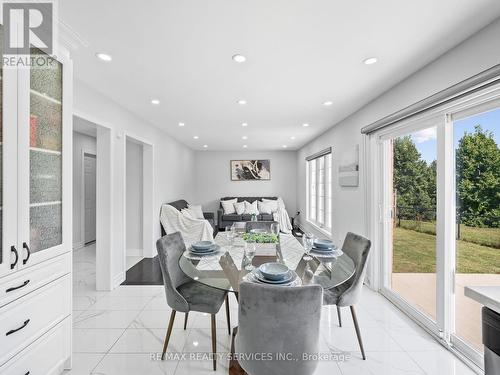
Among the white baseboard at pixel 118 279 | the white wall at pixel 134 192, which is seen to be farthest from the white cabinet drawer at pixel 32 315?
the white wall at pixel 134 192

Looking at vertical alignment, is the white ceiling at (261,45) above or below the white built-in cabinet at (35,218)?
above

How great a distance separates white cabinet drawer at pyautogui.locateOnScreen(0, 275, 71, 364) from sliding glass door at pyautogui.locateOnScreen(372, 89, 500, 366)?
2.97 m

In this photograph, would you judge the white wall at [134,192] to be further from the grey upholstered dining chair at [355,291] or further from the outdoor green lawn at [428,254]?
the outdoor green lawn at [428,254]

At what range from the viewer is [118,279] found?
325cm

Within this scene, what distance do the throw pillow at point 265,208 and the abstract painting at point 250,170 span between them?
3.29 feet

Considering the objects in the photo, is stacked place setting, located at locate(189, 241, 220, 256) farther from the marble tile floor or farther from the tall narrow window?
the tall narrow window

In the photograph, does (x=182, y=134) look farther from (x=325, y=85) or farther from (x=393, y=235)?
(x=393, y=235)

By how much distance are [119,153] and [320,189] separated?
4.31m

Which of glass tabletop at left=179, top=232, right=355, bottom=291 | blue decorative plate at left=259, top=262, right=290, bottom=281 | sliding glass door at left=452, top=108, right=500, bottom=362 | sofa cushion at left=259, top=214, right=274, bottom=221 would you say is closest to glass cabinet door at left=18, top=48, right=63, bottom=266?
glass tabletop at left=179, top=232, right=355, bottom=291

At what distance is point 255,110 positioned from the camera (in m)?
3.51

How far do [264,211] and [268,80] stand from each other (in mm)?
4860

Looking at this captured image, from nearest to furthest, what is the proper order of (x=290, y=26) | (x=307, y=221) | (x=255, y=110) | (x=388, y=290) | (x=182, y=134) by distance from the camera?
1. (x=290, y=26)
2. (x=388, y=290)
3. (x=255, y=110)
4. (x=182, y=134)
5. (x=307, y=221)

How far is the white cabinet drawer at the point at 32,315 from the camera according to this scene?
1.24 meters

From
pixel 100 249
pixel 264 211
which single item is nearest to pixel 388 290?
pixel 100 249
